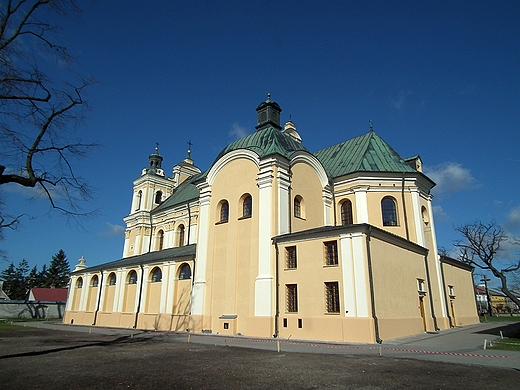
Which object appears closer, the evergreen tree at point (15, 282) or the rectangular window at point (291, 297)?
the rectangular window at point (291, 297)

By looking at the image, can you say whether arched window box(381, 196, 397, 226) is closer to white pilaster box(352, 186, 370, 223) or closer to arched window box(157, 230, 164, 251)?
white pilaster box(352, 186, 370, 223)

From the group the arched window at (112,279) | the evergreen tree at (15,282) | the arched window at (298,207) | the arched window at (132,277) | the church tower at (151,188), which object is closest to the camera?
the arched window at (298,207)

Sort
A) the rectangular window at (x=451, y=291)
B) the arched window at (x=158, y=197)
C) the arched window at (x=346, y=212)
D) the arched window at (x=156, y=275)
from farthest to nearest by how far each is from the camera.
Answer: the arched window at (x=158, y=197), the arched window at (x=156, y=275), the rectangular window at (x=451, y=291), the arched window at (x=346, y=212)

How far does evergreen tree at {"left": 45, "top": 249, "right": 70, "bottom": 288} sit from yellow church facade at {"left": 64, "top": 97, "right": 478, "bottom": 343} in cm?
6090

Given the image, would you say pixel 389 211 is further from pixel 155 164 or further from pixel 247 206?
pixel 155 164

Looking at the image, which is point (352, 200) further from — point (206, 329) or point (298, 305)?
point (206, 329)

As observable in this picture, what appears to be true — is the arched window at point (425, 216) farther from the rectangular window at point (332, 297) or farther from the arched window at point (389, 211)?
the rectangular window at point (332, 297)

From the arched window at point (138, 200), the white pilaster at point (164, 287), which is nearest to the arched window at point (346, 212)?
the white pilaster at point (164, 287)

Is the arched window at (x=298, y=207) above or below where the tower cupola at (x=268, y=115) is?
below

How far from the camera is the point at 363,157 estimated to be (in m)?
26.1

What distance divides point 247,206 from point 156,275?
36.7ft

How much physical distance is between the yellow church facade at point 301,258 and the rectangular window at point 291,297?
58 millimetres

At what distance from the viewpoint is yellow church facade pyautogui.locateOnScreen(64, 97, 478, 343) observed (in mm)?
17109

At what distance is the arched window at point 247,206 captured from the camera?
867 inches
